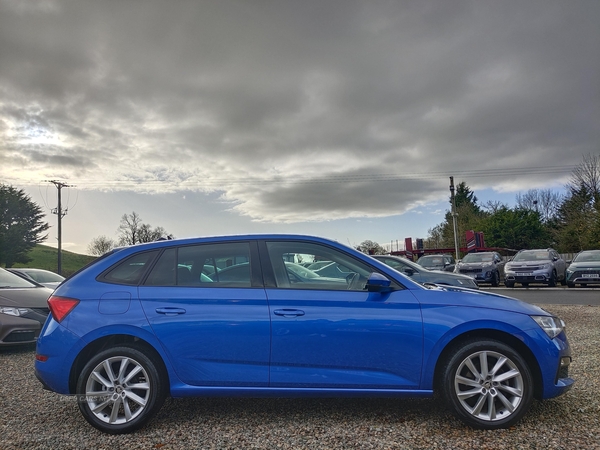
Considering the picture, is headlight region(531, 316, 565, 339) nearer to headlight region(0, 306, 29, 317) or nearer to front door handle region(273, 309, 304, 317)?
front door handle region(273, 309, 304, 317)

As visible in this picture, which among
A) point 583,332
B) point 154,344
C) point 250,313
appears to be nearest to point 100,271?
point 154,344

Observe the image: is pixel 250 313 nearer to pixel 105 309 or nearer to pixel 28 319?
pixel 105 309

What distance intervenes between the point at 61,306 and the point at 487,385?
3.39 meters

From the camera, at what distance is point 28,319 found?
6426 mm

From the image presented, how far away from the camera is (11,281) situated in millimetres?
7422

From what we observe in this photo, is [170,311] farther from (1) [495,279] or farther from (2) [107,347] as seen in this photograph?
(1) [495,279]

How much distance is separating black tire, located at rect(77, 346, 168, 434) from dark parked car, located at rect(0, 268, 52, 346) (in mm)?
3671

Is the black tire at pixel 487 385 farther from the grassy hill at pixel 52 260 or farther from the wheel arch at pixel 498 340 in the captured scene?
→ the grassy hill at pixel 52 260

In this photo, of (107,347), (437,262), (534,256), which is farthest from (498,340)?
(534,256)

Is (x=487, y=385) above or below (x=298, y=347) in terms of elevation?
below

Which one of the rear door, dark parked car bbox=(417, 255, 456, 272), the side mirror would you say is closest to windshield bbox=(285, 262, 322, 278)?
the rear door

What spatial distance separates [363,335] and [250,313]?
0.89 meters

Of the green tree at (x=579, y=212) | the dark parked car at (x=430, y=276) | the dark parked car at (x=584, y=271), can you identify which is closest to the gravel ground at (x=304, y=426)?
the dark parked car at (x=430, y=276)

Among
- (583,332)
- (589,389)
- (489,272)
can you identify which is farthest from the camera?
(489,272)
